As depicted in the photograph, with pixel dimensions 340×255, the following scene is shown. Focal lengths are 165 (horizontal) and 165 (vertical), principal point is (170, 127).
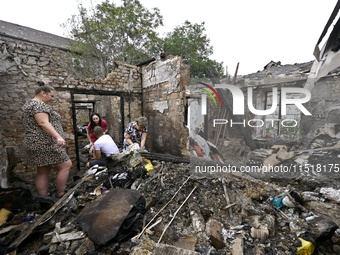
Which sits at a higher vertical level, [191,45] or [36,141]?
[191,45]

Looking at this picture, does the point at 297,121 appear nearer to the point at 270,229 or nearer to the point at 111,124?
the point at 270,229

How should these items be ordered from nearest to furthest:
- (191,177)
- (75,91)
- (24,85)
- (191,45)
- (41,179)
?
(41,179) → (191,177) → (24,85) → (75,91) → (191,45)

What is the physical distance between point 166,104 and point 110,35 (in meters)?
4.81

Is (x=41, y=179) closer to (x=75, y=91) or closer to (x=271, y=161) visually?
(x=75, y=91)

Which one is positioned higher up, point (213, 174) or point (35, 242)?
point (213, 174)

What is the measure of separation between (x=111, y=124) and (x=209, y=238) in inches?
292

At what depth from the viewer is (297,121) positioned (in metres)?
3.06

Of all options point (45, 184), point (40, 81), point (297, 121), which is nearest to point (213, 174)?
point (297, 121)

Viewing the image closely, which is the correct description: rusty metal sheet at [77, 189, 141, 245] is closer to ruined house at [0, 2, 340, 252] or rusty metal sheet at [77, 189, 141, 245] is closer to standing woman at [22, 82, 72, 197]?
ruined house at [0, 2, 340, 252]

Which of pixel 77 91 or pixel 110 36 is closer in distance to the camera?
pixel 77 91

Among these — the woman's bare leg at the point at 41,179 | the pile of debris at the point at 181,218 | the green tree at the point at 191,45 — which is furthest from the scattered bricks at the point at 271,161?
the green tree at the point at 191,45

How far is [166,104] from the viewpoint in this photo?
4.97 meters

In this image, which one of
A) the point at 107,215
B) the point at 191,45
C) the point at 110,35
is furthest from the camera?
the point at 191,45

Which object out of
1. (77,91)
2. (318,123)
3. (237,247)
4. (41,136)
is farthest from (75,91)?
(318,123)
